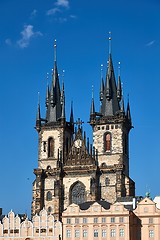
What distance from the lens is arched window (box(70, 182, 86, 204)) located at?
100125 mm

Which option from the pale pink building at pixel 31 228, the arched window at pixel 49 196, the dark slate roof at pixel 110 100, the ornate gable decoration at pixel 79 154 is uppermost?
the dark slate roof at pixel 110 100

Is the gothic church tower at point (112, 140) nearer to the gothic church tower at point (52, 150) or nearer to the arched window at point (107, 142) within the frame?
the arched window at point (107, 142)

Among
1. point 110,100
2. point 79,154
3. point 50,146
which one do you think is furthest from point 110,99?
point 50,146

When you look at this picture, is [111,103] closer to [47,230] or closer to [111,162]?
[111,162]

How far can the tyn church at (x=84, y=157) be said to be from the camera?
99000 millimetres

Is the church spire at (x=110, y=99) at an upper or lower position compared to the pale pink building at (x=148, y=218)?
upper

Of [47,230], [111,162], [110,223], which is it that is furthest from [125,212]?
[111,162]

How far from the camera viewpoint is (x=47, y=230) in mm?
86125

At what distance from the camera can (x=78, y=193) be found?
10062cm

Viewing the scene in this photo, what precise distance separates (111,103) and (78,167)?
12046mm

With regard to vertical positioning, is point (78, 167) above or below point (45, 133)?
below

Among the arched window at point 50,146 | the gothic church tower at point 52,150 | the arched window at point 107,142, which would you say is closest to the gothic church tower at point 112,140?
the arched window at point 107,142

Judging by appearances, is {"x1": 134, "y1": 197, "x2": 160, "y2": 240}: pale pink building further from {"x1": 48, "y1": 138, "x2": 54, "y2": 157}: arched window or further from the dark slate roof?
{"x1": 48, "y1": 138, "x2": 54, "y2": 157}: arched window

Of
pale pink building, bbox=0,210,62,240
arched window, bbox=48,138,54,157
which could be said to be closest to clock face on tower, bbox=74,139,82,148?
arched window, bbox=48,138,54,157
